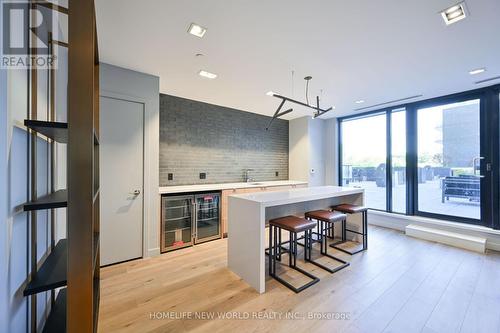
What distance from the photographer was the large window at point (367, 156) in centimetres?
510

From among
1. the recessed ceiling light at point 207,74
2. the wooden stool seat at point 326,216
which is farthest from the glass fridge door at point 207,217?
the recessed ceiling light at point 207,74

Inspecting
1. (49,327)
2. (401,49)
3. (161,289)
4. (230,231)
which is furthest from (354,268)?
(49,327)

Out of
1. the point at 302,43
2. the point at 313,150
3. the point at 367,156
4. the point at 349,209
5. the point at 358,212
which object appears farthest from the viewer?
the point at 313,150

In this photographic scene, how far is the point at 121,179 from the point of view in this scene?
2.96 meters

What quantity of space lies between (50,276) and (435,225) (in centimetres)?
550

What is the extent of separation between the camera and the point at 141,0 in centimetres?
176

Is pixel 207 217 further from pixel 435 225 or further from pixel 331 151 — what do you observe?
pixel 435 225

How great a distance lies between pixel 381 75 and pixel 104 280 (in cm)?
471

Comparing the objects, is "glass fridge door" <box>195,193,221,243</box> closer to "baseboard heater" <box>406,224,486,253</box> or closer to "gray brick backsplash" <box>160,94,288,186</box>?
"gray brick backsplash" <box>160,94,288,186</box>

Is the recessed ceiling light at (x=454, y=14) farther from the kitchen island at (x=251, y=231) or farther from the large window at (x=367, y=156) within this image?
the large window at (x=367, y=156)

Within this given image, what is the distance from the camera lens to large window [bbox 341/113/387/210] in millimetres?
5102

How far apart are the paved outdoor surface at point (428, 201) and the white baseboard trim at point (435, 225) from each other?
0.25m

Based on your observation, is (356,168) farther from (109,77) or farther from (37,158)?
(37,158)

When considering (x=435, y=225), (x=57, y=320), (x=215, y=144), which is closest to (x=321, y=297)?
(x=57, y=320)
